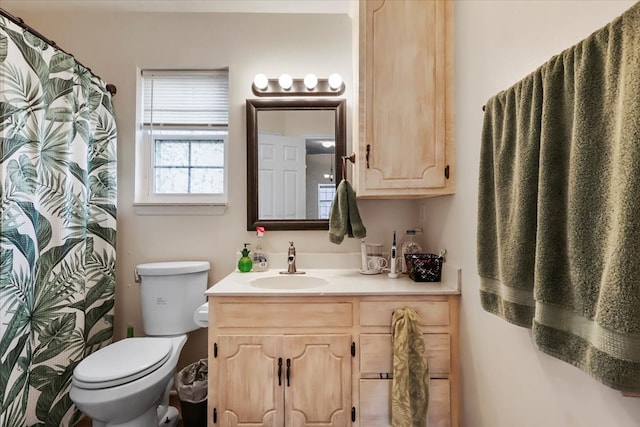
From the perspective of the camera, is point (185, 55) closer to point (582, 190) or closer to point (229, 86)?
point (229, 86)

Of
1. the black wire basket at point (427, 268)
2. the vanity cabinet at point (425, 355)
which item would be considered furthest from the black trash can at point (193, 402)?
the black wire basket at point (427, 268)

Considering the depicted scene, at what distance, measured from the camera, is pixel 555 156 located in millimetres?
682

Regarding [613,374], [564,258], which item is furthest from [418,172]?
[613,374]

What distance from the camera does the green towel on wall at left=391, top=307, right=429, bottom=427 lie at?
122 cm

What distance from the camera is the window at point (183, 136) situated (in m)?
1.93

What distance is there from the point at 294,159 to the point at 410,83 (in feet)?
2.61

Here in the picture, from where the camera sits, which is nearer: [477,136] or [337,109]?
[477,136]

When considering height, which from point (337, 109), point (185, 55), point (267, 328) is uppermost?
point (185, 55)

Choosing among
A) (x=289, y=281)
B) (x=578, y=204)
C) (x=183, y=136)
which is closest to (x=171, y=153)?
(x=183, y=136)

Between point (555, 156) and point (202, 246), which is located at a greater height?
point (555, 156)

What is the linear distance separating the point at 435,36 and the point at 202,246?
5.70 ft

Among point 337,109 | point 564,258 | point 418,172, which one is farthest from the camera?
point 337,109

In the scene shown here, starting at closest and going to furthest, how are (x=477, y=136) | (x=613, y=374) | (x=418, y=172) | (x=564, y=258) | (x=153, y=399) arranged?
(x=613, y=374)
(x=564, y=258)
(x=477, y=136)
(x=153, y=399)
(x=418, y=172)

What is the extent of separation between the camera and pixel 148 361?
1304 mm
